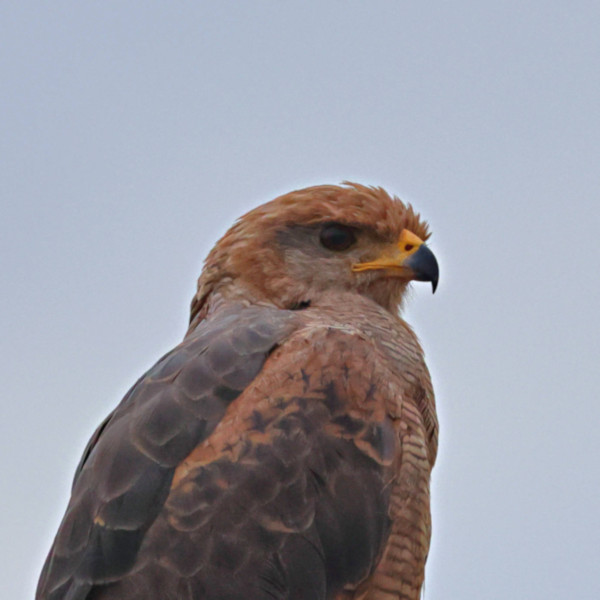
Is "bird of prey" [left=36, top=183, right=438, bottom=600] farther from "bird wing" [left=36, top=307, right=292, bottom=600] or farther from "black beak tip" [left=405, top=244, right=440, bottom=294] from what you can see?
"black beak tip" [left=405, top=244, right=440, bottom=294]

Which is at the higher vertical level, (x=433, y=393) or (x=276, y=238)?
(x=276, y=238)

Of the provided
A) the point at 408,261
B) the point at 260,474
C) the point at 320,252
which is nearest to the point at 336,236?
the point at 320,252

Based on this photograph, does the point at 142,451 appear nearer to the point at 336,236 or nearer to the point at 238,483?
the point at 238,483

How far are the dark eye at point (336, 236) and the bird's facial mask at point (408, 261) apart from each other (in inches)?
5.1

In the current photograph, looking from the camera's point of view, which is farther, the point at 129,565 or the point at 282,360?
the point at 282,360

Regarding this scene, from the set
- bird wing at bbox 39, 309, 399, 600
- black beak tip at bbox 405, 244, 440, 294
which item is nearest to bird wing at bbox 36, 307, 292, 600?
bird wing at bbox 39, 309, 399, 600

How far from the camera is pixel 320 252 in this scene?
575 centimetres

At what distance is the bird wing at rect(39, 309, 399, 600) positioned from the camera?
4.37 metres

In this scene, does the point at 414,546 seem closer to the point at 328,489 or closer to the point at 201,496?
the point at 328,489

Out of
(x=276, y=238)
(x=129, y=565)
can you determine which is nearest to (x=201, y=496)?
(x=129, y=565)

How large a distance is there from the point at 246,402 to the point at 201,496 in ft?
1.48

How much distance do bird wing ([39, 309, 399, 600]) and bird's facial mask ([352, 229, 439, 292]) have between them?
96cm

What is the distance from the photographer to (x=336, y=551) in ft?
15.0

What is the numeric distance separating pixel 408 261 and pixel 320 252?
46 cm
